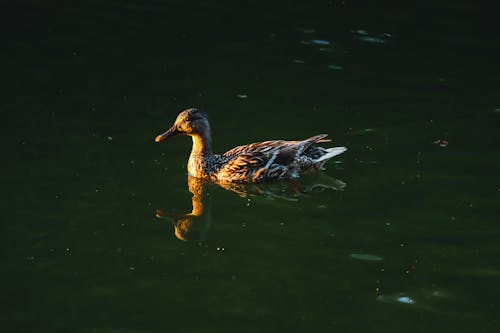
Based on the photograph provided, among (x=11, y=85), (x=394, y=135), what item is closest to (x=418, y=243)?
(x=394, y=135)

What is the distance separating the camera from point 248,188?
11.9 metres

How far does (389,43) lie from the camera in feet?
57.0

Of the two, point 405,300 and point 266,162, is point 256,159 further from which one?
point 405,300

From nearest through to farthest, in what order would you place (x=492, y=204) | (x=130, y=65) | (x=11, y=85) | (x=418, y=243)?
(x=418, y=243), (x=492, y=204), (x=11, y=85), (x=130, y=65)

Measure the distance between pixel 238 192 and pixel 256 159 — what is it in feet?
1.47

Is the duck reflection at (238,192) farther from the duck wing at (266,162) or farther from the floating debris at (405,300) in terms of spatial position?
the floating debris at (405,300)

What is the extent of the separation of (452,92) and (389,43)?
8.66 feet

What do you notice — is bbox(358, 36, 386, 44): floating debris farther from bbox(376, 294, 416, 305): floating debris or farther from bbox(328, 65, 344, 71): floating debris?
bbox(376, 294, 416, 305): floating debris

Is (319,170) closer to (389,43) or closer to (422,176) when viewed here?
(422,176)

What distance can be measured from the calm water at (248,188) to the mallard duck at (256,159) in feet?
0.58

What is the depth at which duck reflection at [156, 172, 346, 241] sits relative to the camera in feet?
34.7

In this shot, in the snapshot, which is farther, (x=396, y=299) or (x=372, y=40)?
(x=372, y=40)

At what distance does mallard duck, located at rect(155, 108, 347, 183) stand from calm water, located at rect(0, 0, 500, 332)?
175 mm

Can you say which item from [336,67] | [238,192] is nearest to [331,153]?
[238,192]
